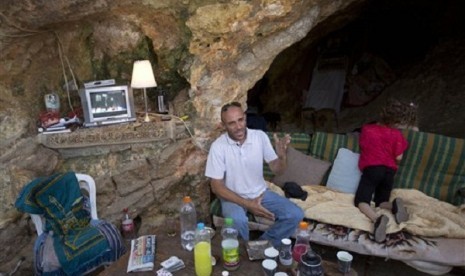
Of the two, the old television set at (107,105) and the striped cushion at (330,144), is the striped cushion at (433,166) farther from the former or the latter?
the old television set at (107,105)

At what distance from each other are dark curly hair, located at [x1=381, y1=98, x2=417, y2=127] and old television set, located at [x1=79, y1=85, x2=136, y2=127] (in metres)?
2.23

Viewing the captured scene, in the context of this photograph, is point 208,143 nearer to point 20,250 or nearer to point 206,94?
point 206,94

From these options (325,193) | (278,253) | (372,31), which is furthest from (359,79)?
(278,253)

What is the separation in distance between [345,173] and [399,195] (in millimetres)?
479

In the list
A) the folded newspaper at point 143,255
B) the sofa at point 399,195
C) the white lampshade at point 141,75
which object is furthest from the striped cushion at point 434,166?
the white lampshade at point 141,75

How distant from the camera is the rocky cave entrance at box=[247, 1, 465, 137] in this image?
6.64 m

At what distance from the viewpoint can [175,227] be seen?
3301mm

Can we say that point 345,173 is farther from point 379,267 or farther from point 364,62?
point 364,62

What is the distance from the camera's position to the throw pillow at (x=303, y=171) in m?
3.33

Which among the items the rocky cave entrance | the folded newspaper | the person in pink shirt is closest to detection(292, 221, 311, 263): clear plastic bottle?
the folded newspaper

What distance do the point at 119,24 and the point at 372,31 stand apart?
584cm

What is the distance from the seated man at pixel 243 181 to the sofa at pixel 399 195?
18 centimetres

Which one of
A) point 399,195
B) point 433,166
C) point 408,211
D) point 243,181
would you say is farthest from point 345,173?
point 243,181

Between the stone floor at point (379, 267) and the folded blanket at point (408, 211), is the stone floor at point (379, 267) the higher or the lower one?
the lower one
